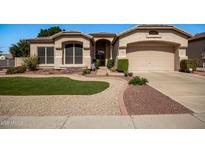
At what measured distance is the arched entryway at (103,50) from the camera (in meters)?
28.2

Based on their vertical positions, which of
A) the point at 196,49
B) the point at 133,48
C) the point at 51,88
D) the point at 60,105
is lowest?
the point at 60,105

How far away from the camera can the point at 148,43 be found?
67.8 ft

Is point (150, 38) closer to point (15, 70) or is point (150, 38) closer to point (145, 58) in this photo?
point (145, 58)

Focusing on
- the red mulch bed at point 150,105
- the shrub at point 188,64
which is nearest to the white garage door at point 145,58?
the shrub at point 188,64

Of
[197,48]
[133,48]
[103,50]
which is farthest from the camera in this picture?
[103,50]

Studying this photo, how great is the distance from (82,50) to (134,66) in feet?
18.2

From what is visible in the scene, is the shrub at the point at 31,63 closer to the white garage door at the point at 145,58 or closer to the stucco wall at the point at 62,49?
the stucco wall at the point at 62,49

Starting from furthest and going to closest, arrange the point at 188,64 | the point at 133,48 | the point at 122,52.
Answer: the point at 133,48 < the point at 122,52 < the point at 188,64

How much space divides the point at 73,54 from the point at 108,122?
16.0 meters

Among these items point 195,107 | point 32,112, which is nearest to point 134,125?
point 195,107

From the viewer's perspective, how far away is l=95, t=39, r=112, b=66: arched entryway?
2825 centimetres

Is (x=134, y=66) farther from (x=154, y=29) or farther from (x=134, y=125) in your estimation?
(x=134, y=125)

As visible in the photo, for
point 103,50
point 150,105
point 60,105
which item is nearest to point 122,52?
point 103,50

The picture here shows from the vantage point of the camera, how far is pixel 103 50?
2895 cm
